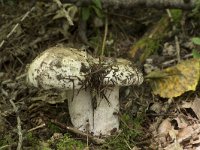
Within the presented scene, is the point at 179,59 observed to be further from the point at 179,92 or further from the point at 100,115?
the point at 100,115

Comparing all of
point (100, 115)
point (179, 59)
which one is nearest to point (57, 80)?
point (100, 115)

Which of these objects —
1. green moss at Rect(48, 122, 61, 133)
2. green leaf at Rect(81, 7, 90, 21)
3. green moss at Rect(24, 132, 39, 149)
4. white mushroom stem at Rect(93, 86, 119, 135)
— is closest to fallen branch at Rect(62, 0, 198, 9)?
green leaf at Rect(81, 7, 90, 21)

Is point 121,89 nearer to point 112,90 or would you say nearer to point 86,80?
point 112,90

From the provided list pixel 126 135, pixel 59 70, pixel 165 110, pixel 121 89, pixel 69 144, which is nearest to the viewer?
pixel 59 70

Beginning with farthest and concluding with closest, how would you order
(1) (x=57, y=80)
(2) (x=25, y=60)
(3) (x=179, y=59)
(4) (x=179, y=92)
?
(2) (x=25, y=60) → (3) (x=179, y=59) → (4) (x=179, y=92) → (1) (x=57, y=80)

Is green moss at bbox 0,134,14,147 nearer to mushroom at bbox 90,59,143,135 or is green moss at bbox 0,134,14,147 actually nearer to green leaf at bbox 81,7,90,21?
mushroom at bbox 90,59,143,135

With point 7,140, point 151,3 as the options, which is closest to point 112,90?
point 7,140
